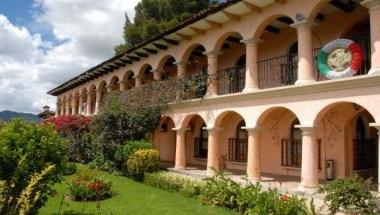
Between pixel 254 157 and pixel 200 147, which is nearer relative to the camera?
pixel 254 157

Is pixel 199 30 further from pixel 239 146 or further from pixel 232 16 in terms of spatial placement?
pixel 239 146

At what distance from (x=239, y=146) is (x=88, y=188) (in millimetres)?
8336

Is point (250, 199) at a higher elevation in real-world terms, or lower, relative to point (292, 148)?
lower

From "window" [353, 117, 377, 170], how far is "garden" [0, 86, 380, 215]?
15.0 feet

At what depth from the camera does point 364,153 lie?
50.8 ft

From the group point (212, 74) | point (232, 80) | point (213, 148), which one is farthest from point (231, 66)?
point (213, 148)

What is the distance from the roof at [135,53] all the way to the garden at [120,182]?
258cm

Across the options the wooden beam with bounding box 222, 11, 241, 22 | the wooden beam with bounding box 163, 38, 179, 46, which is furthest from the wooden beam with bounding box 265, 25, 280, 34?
the wooden beam with bounding box 163, 38, 179, 46

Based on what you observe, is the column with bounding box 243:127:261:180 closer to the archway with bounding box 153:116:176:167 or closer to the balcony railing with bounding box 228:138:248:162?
the balcony railing with bounding box 228:138:248:162

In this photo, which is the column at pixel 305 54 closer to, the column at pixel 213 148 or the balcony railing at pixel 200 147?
the column at pixel 213 148

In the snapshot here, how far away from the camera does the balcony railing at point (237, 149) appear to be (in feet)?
61.9

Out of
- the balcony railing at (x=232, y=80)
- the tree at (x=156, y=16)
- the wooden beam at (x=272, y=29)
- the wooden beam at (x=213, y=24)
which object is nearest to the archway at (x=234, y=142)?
the balcony railing at (x=232, y=80)

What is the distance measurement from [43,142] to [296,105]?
812 centimetres

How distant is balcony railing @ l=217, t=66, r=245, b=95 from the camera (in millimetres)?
17659
